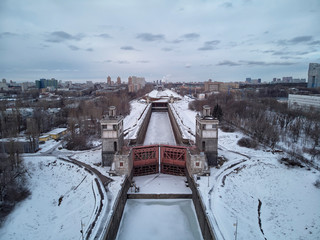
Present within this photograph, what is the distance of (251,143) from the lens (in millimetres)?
26406

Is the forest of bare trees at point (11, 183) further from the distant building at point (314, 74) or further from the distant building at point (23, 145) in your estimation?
the distant building at point (314, 74)

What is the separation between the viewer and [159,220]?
1384cm

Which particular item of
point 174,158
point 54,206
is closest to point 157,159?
point 174,158

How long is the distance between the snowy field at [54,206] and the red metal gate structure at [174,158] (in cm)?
673

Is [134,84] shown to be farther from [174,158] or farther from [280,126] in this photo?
[174,158]

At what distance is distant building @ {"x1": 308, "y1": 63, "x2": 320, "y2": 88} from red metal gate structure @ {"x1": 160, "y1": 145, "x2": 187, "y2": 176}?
9170cm

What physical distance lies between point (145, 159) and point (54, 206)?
26.5 feet

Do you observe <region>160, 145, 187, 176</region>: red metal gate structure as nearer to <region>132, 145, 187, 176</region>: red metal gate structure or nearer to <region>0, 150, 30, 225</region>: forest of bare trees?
<region>132, 145, 187, 176</region>: red metal gate structure

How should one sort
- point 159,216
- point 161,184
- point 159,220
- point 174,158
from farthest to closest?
point 174,158, point 161,184, point 159,216, point 159,220

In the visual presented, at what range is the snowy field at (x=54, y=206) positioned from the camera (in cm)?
1283

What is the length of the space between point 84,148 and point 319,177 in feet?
80.6

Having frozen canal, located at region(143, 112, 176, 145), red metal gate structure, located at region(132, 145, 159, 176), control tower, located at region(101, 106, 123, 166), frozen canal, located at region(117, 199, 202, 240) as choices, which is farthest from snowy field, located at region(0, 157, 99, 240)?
frozen canal, located at region(143, 112, 176, 145)

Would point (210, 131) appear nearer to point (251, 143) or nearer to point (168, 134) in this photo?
point (251, 143)

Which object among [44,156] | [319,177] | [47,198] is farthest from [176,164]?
[44,156]
